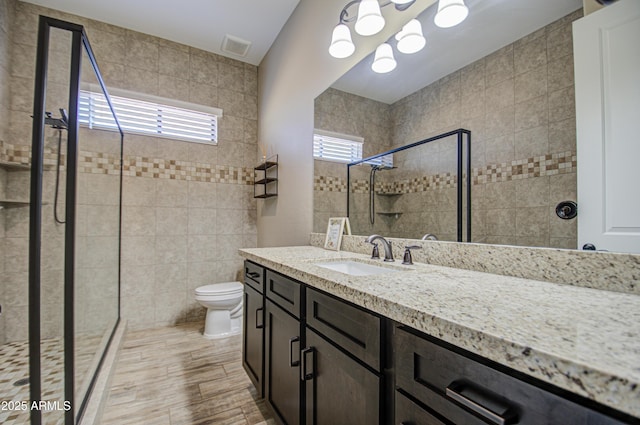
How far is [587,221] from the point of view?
0.82m

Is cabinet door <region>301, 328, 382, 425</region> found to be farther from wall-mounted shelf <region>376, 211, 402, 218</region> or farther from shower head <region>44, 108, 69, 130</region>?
shower head <region>44, 108, 69, 130</region>

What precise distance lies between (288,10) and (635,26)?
2.50 m

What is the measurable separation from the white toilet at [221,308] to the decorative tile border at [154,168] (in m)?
1.19

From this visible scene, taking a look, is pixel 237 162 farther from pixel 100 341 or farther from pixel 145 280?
pixel 100 341

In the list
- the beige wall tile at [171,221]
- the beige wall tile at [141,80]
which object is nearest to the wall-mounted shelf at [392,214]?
the beige wall tile at [171,221]

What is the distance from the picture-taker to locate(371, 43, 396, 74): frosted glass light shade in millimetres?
1528

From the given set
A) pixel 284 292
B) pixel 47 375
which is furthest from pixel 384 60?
pixel 47 375

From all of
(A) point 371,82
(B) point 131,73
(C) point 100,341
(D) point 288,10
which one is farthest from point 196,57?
(C) point 100,341

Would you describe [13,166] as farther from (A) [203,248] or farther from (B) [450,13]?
(B) [450,13]

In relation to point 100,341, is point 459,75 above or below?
above

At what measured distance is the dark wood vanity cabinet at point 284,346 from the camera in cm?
115

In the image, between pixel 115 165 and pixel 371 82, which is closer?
pixel 371 82

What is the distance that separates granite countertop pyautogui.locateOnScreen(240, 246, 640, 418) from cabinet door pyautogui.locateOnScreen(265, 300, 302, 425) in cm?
39

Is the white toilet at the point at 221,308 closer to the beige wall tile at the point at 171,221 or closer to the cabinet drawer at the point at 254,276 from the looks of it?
the beige wall tile at the point at 171,221
